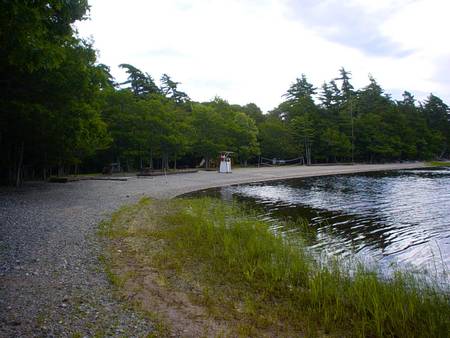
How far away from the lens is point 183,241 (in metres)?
7.57

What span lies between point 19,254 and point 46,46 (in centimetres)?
403

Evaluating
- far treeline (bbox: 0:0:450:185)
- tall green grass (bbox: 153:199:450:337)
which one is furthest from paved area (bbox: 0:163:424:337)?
far treeline (bbox: 0:0:450:185)

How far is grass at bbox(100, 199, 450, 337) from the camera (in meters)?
3.85

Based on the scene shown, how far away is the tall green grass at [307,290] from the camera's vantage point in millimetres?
3873

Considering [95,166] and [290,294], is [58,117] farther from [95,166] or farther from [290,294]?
[95,166]

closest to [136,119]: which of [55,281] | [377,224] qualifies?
[377,224]

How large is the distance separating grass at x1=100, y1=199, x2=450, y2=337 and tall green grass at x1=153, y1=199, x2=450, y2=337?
0.01m

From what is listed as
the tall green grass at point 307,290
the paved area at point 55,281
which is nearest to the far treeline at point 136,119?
the paved area at point 55,281

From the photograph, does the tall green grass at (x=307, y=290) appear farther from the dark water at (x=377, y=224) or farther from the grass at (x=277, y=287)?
the dark water at (x=377, y=224)

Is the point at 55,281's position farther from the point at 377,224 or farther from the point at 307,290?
the point at 377,224

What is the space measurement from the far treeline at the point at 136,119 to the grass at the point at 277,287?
4.65 metres

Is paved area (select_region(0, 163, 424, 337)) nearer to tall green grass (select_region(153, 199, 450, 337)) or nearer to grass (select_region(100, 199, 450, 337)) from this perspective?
grass (select_region(100, 199, 450, 337))

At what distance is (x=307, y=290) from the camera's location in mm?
4852

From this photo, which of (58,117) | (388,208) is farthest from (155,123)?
(388,208)
